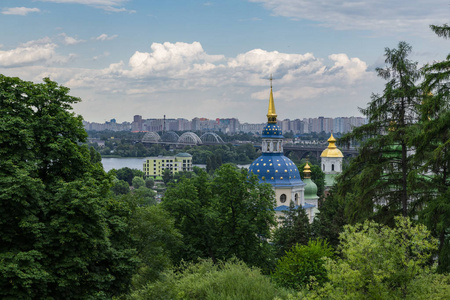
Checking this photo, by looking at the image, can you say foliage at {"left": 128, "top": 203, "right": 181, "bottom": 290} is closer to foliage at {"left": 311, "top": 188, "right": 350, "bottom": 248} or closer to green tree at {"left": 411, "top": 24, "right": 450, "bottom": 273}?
green tree at {"left": 411, "top": 24, "right": 450, "bottom": 273}

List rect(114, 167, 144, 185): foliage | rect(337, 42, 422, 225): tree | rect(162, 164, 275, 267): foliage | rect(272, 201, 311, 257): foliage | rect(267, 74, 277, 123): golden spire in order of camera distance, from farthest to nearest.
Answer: rect(114, 167, 144, 185): foliage → rect(267, 74, 277, 123): golden spire → rect(272, 201, 311, 257): foliage → rect(162, 164, 275, 267): foliage → rect(337, 42, 422, 225): tree

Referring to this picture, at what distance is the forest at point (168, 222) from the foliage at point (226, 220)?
2.99 m

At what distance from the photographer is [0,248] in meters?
13.1

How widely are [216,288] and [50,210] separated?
469cm

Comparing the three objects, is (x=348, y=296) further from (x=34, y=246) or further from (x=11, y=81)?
(x=11, y=81)

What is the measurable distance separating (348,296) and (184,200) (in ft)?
44.7

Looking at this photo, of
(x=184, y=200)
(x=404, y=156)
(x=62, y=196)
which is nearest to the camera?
(x=62, y=196)

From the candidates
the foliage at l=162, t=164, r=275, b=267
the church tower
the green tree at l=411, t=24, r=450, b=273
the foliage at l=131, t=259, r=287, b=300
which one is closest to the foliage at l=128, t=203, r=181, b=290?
the foliage at l=131, t=259, r=287, b=300

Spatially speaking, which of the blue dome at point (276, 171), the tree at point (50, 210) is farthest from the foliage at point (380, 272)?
the blue dome at point (276, 171)

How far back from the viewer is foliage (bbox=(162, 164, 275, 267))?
23.1 meters

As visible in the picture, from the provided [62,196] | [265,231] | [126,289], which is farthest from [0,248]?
[265,231]

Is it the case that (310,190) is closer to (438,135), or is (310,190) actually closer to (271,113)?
(271,113)

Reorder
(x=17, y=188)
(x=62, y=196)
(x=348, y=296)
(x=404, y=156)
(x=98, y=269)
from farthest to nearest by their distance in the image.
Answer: (x=404, y=156) < (x=98, y=269) < (x=62, y=196) < (x=17, y=188) < (x=348, y=296)

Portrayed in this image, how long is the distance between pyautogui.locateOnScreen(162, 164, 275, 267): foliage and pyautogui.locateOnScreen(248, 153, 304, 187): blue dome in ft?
60.1
